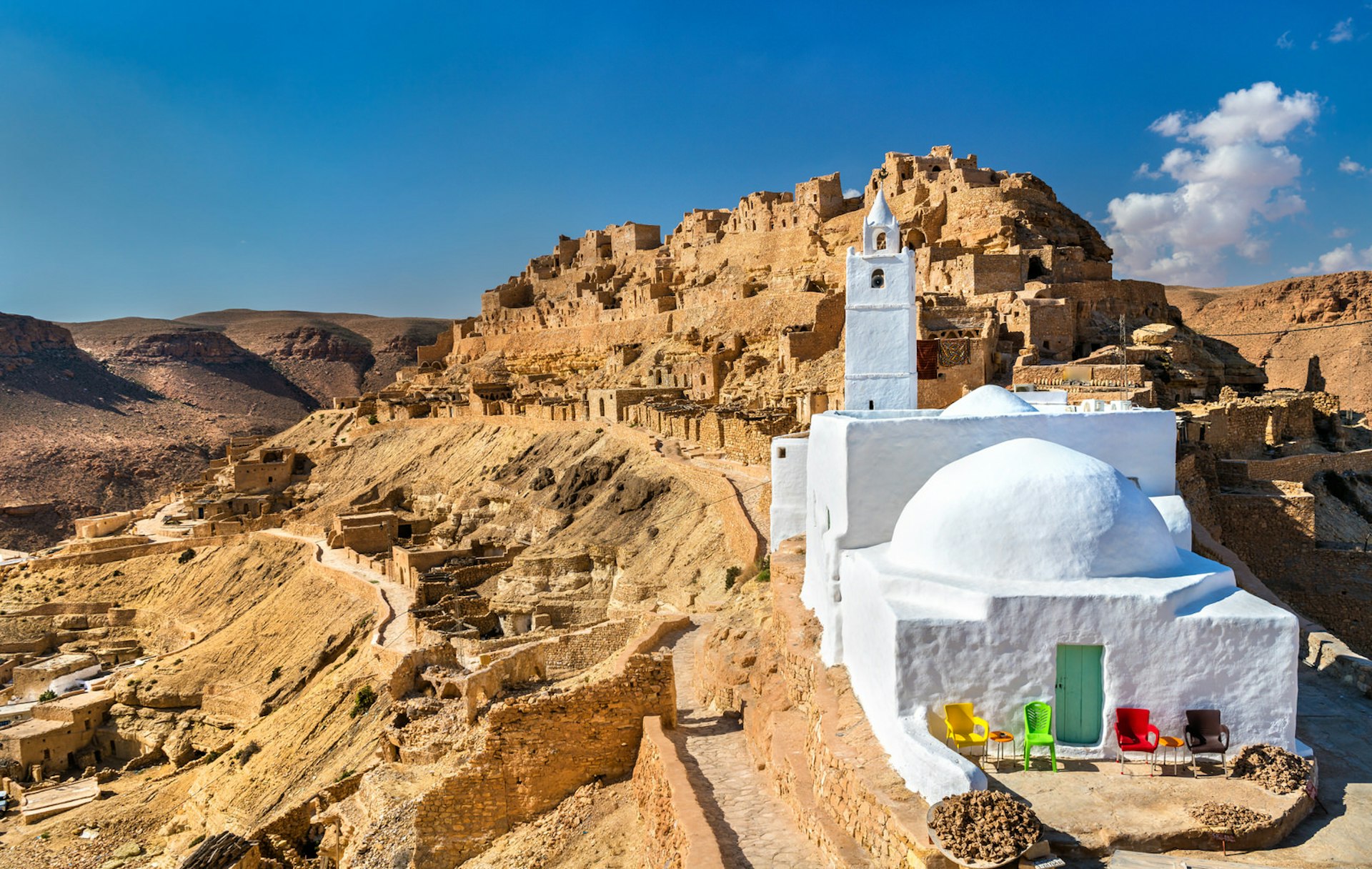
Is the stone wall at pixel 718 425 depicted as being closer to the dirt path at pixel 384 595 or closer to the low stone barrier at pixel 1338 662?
the dirt path at pixel 384 595

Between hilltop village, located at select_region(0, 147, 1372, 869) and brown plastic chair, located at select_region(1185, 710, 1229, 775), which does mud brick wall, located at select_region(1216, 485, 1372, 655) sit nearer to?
hilltop village, located at select_region(0, 147, 1372, 869)

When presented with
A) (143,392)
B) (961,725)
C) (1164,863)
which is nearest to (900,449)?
(961,725)

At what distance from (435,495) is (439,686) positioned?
18473 mm

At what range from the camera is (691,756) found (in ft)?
29.6

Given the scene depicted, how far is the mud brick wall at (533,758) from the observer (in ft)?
31.3

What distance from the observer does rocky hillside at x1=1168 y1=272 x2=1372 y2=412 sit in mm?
36438

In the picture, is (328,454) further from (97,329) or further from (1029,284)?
(97,329)

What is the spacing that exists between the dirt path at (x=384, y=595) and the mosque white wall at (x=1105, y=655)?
11836mm

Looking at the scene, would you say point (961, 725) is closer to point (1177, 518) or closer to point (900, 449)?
point (900, 449)

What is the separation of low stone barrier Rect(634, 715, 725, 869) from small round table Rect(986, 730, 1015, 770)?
1.96 m

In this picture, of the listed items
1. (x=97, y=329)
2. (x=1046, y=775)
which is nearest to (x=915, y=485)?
(x=1046, y=775)

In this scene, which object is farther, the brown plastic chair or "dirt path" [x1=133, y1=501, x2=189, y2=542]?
"dirt path" [x1=133, y1=501, x2=189, y2=542]

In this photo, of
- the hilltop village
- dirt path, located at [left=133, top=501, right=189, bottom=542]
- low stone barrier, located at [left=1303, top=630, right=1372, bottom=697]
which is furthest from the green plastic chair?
dirt path, located at [left=133, top=501, right=189, bottom=542]

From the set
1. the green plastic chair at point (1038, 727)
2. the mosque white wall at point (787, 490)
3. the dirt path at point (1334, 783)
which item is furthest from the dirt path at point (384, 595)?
the dirt path at point (1334, 783)
